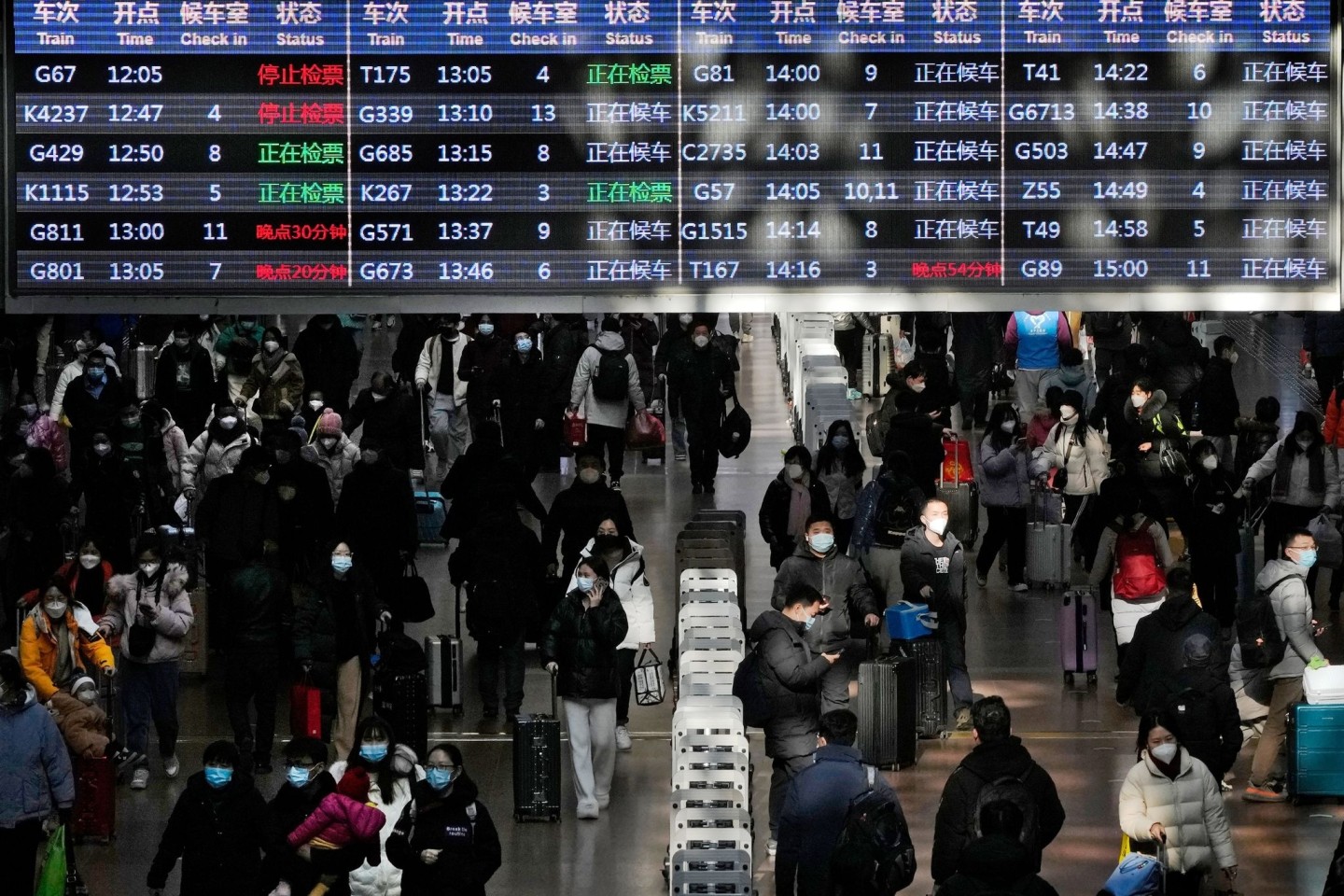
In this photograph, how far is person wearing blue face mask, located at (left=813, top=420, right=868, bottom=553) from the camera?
21297mm

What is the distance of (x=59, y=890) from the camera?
14523 mm

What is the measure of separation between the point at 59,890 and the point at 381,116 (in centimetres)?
461

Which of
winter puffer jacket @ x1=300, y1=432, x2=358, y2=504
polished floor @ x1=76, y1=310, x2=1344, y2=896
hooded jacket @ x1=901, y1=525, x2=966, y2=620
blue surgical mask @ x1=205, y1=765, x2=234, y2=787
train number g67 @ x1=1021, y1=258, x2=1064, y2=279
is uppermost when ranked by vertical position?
train number g67 @ x1=1021, y1=258, x2=1064, y2=279

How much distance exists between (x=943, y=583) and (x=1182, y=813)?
439 cm

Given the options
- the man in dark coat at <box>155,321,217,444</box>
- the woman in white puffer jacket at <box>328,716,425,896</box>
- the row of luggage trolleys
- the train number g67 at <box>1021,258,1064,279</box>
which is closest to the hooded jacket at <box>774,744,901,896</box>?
the row of luggage trolleys

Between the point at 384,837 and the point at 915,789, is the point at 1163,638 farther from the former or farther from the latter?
the point at 384,837

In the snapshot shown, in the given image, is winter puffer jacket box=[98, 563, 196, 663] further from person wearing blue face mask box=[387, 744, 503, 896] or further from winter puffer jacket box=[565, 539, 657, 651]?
person wearing blue face mask box=[387, 744, 503, 896]

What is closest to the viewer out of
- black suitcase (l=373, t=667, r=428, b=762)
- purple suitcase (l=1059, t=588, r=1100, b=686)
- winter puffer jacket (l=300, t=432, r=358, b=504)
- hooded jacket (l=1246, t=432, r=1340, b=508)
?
black suitcase (l=373, t=667, r=428, b=762)

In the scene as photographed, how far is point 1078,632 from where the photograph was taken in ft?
63.5

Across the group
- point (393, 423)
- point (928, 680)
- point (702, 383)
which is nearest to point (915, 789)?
point (928, 680)

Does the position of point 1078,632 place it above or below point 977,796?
above

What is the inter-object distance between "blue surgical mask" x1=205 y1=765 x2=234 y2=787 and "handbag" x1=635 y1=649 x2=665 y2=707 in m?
4.56

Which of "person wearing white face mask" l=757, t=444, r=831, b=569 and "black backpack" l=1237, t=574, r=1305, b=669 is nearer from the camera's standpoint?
"black backpack" l=1237, t=574, r=1305, b=669

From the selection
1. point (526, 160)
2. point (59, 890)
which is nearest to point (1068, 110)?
point (526, 160)
